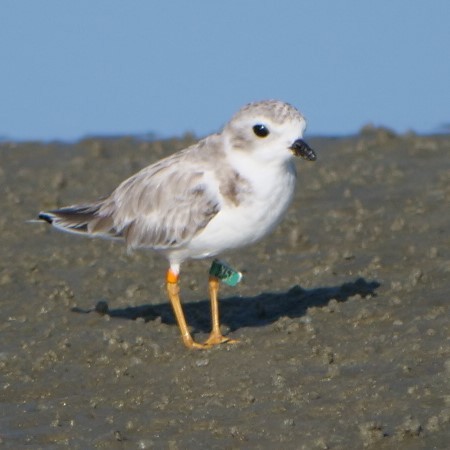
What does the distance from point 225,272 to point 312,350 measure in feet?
3.51

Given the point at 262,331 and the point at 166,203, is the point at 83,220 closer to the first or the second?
the point at 166,203

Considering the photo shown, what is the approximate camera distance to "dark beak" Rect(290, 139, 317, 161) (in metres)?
9.07

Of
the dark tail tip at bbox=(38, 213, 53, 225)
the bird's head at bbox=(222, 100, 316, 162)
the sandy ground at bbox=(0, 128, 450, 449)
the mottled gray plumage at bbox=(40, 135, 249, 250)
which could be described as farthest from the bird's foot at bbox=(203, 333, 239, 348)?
the dark tail tip at bbox=(38, 213, 53, 225)

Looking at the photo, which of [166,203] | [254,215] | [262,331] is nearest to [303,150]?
[254,215]

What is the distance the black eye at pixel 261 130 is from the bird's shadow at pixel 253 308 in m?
1.55

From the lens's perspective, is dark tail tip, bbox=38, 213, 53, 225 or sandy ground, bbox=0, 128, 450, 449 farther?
dark tail tip, bbox=38, 213, 53, 225

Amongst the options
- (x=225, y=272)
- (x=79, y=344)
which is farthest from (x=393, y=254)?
(x=79, y=344)

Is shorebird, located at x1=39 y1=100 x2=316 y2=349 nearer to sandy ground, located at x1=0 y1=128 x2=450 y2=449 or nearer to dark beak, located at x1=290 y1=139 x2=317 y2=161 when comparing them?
dark beak, located at x1=290 y1=139 x2=317 y2=161

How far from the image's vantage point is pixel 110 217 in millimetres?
10289

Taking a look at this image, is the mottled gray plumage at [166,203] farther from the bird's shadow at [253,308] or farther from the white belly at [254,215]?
the bird's shadow at [253,308]

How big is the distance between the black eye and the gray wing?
18.2 inches

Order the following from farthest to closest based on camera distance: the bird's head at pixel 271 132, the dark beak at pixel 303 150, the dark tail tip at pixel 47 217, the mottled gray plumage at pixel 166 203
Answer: the dark tail tip at pixel 47 217, the mottled gray plumage at pixel 166 203, the bird's head at pixel 271 132, the dark beak at pixel 303 150

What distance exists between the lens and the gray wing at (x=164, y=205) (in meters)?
9.46

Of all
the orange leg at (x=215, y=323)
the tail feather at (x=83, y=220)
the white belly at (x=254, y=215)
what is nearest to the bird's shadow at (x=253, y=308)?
the orange leg at (x=215, y=323)
